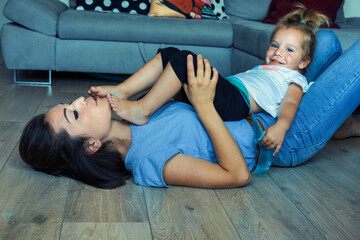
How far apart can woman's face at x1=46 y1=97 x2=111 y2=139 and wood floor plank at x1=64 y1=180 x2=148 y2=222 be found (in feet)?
0.64

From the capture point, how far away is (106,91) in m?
1.54

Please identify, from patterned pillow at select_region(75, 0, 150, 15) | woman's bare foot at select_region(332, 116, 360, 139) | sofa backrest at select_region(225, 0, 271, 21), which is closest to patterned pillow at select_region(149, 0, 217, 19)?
patterned pillow at select_region(75, 0, 150, 15)

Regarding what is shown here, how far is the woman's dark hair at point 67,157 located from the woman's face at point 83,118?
22mm

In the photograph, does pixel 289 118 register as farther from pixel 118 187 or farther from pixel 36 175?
pixel 36 175

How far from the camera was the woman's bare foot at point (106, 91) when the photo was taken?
59.7 inches

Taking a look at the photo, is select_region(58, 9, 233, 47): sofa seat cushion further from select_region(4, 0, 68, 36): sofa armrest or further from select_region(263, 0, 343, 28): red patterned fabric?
select_region(263, 0, 343, 28): red patterned fabric

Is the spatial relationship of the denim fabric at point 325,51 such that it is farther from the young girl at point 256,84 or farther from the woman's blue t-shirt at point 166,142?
the woman's blue t-shirt at point 166,142

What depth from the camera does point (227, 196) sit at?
1431 millimetres

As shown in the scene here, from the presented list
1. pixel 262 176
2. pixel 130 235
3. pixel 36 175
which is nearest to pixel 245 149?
pixel 262 176

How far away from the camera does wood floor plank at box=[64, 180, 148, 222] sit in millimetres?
1229

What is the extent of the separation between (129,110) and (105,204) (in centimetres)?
34

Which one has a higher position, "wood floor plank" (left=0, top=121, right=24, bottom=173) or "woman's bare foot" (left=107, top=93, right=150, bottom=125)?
"woman's bare foot" (left=107, top=93, right=150, bottom=125)

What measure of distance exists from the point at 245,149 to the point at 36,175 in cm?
79

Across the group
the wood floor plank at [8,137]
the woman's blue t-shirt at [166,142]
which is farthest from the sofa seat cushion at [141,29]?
the woman's blue t-shirt at [166,142]
